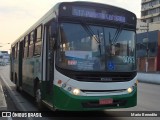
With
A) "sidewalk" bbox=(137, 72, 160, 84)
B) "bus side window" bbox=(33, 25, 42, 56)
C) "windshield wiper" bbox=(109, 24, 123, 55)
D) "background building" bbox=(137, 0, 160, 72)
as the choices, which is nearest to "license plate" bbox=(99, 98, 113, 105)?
"windshield wiper" bbox=(109, 24, 123, 55)

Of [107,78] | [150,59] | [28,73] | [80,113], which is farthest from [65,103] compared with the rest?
[150,59]

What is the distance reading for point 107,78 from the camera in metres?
9.72

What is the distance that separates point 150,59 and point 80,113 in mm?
54369

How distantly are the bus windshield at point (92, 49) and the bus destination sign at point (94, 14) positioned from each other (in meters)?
Answer: 0.28

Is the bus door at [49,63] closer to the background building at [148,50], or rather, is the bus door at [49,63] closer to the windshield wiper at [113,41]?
the windshield wiper at [113,41]

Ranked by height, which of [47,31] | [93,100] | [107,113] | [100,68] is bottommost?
[107,113]

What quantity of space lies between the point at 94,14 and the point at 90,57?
1.22m

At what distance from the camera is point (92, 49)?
9.69 m

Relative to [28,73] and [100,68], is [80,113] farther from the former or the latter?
[28,73]

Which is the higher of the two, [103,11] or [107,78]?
[103,11]

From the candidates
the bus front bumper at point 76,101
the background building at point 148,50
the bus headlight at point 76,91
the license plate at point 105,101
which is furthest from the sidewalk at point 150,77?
the bus headlight at point 76,91

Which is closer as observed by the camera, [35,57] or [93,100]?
[93,100]

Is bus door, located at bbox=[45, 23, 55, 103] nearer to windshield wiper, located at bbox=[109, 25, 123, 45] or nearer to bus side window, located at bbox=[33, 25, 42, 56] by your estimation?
bus side window, located at bbox=[33, 25, 42, 56]

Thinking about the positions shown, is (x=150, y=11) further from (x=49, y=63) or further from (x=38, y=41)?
(x=49, y=63)
